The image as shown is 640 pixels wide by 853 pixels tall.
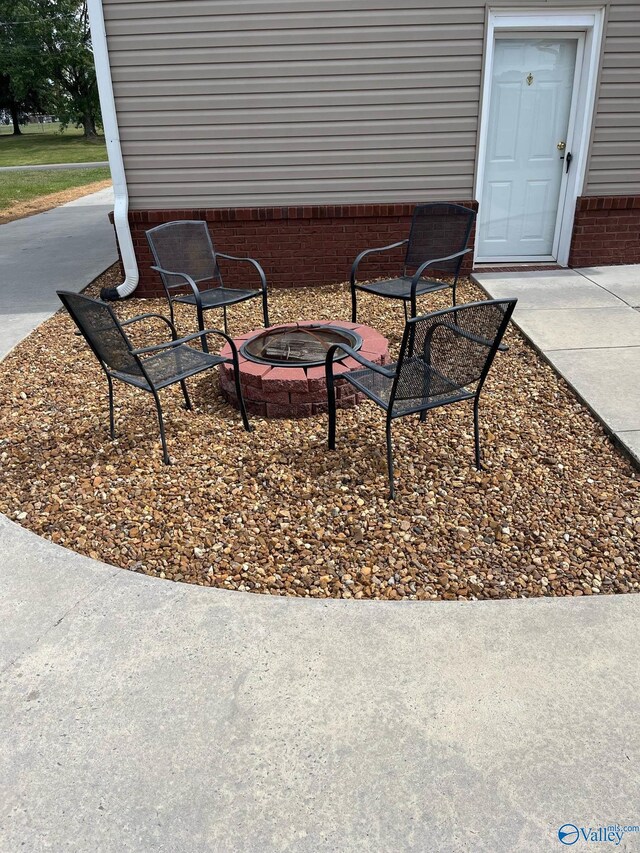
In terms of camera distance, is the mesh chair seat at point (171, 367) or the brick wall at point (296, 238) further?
the brick wall at point (296, 238)

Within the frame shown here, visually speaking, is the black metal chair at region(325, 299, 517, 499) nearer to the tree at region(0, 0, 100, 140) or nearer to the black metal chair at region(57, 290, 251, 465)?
the black metal chair at region(57, 290, 251, 465)

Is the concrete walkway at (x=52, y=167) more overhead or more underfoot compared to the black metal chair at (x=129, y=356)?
more underfoot

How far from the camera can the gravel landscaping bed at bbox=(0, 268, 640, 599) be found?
8.98 ft

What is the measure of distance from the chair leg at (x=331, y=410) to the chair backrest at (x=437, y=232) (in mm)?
2575

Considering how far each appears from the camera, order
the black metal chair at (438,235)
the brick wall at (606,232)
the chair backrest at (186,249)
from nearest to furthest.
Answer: the chair backrest at (186,249) → the black metal chair at (438,235) → the brick wall at (606,232)

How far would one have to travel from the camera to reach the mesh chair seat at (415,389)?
3121mm

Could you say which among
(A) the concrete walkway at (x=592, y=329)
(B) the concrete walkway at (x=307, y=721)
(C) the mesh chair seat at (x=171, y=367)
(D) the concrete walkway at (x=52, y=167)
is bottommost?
(B) the concrete walkway at (x=307, y=721)

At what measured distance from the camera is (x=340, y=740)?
1.97 meters

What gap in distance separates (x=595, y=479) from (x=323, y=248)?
435cm

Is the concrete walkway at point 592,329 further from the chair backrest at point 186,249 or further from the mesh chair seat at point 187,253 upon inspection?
the chair backrest at point 186,249

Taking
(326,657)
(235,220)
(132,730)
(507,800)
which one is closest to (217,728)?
(132,730)

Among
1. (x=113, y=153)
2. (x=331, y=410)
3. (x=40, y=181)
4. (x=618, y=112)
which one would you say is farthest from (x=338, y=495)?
(x=40, y=181)

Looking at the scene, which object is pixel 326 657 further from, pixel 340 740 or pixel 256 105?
pixel 256 105

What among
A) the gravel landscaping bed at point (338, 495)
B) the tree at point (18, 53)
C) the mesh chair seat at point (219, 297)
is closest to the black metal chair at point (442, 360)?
the gravel landscaping bed at point (338, 495)
